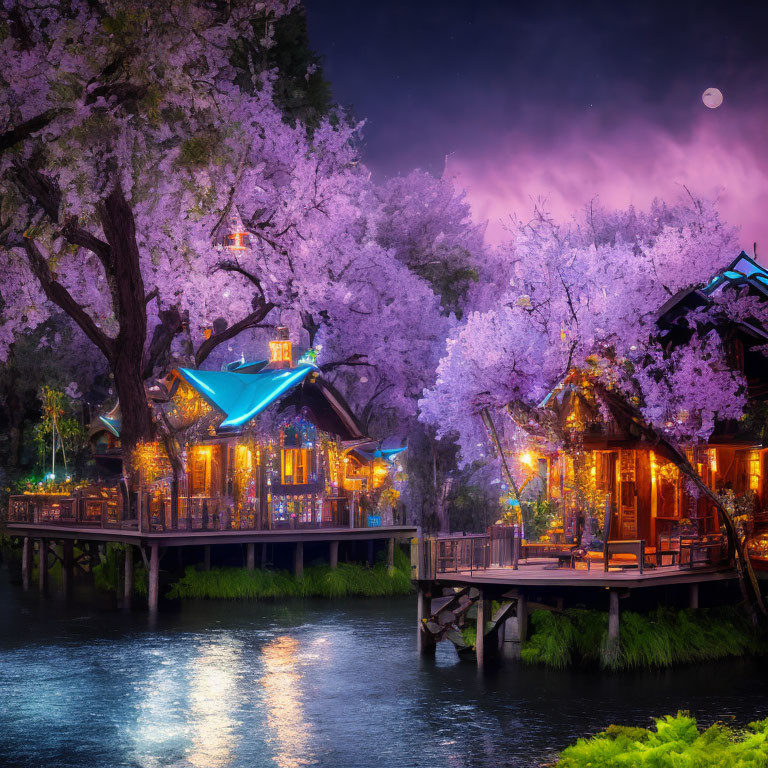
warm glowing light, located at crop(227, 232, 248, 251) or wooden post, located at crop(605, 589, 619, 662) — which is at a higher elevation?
warm glowing light, located at crop(227, 232, 248, 251)

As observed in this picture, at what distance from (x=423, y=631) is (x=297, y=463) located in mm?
13388

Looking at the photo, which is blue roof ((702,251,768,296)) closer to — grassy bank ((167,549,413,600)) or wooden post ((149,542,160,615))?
grassy bank ((167,549,413,600))

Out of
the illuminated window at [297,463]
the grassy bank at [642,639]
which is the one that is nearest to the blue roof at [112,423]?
the illuminated window at [297,463]

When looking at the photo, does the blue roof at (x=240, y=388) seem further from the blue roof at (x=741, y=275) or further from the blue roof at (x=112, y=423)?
the blue roof at (x=741, y=275)

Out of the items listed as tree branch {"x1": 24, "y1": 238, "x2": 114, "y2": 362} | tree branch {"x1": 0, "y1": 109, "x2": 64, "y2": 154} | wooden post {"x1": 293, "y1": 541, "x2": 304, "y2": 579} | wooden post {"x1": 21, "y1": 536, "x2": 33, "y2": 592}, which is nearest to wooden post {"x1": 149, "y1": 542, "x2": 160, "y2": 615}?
wooden post {"x1": 293, "y1": 541, "x2": 304, "y2": 579}

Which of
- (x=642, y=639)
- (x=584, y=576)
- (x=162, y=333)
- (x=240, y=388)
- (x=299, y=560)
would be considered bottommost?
(x=642, y=639)

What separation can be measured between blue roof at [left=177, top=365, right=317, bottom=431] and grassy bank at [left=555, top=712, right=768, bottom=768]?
919 inches

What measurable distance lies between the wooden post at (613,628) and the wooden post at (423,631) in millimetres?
3642

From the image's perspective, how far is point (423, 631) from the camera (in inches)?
920

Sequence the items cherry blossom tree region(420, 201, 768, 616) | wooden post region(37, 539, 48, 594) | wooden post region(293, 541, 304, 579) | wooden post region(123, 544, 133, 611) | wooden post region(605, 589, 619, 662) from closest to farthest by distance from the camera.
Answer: wooden post region(605, 589, 619, 662)
cherry blossom tree region(420, 201, 768, 616)
wooden post region(123, 544, 133, 611)
wooden post region(293, 541, 304, 579)
wooden post region(37, 539, 48, 594)

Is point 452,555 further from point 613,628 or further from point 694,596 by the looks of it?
point 694,596

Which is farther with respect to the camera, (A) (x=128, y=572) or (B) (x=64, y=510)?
(B) (x=64, y=510)

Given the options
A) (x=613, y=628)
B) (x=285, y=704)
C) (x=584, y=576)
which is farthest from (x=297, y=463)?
(x=285, y=704)

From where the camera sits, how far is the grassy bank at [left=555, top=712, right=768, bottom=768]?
10.1m
